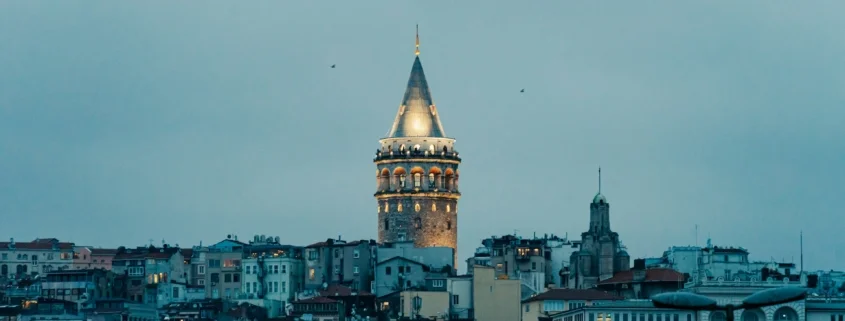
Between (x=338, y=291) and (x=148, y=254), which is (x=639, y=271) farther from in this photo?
(x=148, y=254)

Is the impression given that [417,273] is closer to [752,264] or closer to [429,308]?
[429,308]

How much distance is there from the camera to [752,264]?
4545 inches

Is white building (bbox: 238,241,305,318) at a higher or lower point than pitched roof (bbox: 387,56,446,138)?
lower

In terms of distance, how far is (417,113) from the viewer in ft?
402

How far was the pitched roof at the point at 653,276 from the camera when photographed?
105m

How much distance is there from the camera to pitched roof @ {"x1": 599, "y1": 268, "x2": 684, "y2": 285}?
345ft

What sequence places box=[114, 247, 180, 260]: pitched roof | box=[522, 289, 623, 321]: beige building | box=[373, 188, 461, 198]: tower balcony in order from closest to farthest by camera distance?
1. box=[522, 289, 623, 321]: beige building
2. box=[373, 188, 461, 198]: tower balcony
3. box=[114, 247, 180, 260]: pitched roof

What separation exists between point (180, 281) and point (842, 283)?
3786 cm

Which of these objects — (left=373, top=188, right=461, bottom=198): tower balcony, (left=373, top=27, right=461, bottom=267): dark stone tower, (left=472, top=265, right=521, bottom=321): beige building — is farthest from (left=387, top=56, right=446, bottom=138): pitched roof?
(left=472, top=265, right=521, bottom=321): beige building

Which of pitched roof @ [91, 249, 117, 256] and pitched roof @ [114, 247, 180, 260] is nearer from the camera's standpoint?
pitched roof @ [114, 247, 180, 260]

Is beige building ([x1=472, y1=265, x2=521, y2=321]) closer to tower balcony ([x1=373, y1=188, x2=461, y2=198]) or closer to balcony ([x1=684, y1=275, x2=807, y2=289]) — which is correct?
balcony ([x1=684, y1=275, x2=807, y2=289])

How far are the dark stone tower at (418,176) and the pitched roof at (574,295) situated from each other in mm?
16761

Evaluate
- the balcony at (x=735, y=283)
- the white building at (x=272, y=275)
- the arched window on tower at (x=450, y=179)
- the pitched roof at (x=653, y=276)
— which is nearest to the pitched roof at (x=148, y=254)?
the white building at (x=272, y=275)

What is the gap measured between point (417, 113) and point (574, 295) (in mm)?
24895
